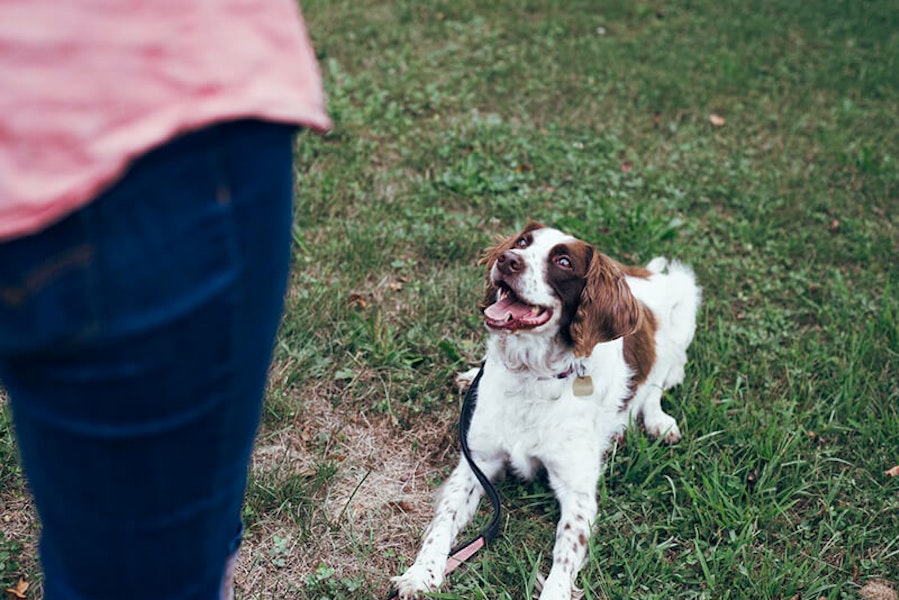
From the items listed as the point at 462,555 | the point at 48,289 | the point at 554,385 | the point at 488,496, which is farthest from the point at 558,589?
the point at 48,289

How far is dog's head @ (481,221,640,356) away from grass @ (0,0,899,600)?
0.50 metres

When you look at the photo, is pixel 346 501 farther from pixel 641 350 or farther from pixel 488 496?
pixel 641 350

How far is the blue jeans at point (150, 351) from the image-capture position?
2.92 feet

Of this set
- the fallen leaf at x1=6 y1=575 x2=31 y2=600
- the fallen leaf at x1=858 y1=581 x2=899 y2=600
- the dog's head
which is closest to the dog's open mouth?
the dog's head

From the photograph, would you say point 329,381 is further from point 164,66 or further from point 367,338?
point 164,66

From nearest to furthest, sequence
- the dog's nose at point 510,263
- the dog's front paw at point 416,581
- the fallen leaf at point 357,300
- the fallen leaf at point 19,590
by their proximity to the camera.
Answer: the fallen leaf at point 19,590 → the dog's front paw at point 416,581 → the dog's nose at point 510,263 → the fallen leaf at point 357,300

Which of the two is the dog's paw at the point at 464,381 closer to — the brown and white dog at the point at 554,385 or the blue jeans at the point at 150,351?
the brown and white dog at the point at 554,385

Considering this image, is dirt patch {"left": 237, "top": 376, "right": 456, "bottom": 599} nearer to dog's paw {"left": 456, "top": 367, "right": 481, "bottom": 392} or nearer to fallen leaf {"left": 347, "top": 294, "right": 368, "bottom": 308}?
dog's paw {"left": 456, "top": 367, "right": 481, "bottom": 392}

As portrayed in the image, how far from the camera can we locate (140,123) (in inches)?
34.6

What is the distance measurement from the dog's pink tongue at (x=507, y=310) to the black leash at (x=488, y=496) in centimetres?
32

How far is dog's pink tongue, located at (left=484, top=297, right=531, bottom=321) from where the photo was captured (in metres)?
2.93

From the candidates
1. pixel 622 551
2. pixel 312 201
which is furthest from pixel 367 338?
pixel 622 551

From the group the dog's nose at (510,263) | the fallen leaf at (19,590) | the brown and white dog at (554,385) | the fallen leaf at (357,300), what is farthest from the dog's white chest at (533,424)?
A: the fallen leaf at (19,590)

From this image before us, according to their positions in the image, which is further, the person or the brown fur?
the brown fur
